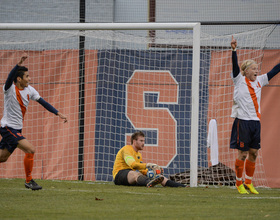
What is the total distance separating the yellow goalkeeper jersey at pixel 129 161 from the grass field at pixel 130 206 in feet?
5.68

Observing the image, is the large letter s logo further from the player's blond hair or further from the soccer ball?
the player's blond hair

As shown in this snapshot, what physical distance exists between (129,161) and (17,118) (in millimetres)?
2236

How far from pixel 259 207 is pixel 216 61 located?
18.6 ft

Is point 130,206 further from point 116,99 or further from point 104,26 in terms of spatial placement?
point 116,99

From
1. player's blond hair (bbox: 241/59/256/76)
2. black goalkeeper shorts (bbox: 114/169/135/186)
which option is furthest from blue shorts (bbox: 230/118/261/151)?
black goalkeeper shorts (bbox: 114/169/135/186)

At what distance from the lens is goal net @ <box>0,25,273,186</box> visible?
36.7ft

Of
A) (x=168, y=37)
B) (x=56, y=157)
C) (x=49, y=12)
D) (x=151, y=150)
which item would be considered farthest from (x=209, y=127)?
(x=49, y=12)

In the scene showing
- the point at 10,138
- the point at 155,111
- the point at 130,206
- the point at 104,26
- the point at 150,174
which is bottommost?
the point at 130,206

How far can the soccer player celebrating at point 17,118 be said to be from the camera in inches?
315

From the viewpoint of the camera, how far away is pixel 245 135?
7676mm

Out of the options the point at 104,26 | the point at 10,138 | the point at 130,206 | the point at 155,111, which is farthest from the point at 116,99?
the point at 130,206

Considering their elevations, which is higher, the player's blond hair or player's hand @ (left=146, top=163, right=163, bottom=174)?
the player's blond hair

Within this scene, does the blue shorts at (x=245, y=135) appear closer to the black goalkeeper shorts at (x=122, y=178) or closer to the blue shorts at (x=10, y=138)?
the black goalkeeper shorts at (x=122, y=178)

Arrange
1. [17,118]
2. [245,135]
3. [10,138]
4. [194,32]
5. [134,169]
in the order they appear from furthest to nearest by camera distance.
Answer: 1. [194,32]
2. [134,169]
3. [17,118]
4. [10,138]
5. [245,135]
